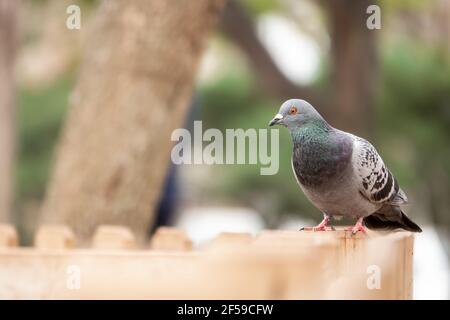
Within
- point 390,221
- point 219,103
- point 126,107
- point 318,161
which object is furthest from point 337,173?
point 219,103

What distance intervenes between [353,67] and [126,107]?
322cm

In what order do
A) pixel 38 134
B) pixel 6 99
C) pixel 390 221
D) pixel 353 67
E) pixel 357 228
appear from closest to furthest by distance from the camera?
1. pixel 357 228
2. pixel 390 221
3. pixel 6 99
4. pixel 353 67
5. pixel 38 134

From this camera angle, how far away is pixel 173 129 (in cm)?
457

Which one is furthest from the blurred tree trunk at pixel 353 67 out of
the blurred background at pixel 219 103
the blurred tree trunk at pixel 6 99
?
the blurred tree trunk at pixel 6 99

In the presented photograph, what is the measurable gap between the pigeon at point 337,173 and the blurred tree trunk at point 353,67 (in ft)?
15.9

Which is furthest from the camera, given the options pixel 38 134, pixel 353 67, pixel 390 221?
pixel 38 134

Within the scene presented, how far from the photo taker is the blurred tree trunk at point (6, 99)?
6653 millimetres

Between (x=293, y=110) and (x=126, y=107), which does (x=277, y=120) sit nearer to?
(x=293, y=110)

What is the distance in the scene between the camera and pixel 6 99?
675 centimetres

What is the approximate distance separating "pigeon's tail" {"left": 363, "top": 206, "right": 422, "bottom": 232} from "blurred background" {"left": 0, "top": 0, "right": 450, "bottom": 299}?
97cm

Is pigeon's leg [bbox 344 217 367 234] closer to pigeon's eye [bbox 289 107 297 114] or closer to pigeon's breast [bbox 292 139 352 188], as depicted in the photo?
pigeon's breast [bbox 292 139 352 188]

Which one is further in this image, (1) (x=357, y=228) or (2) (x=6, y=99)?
(2) (x=6, y=99)
